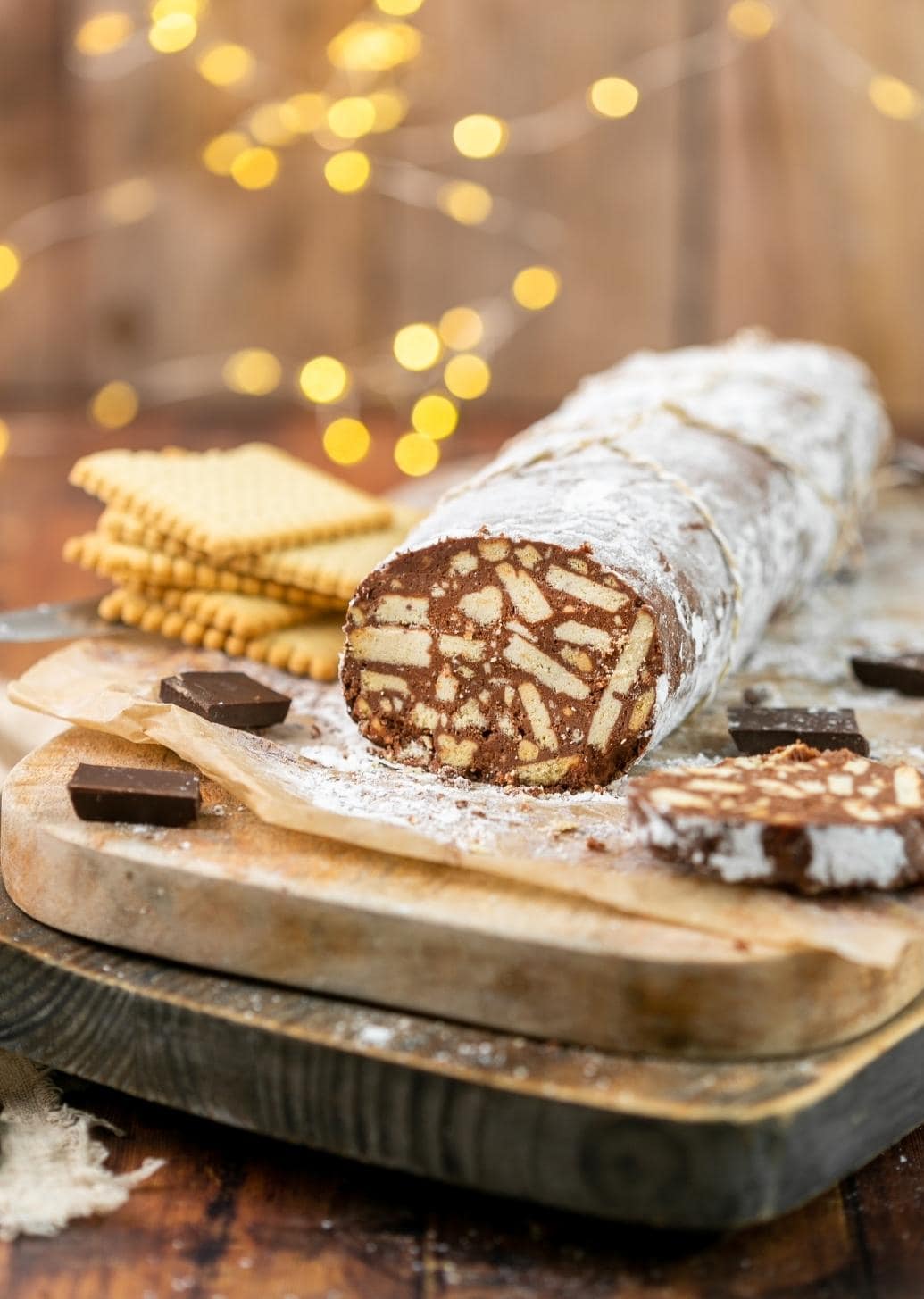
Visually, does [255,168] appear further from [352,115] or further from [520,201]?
[520,201]

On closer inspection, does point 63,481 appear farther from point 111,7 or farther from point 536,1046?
point 536,1046

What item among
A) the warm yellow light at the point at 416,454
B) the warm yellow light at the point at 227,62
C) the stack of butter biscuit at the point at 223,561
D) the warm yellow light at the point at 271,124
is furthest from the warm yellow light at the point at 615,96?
the stack of butter biscuit at the point at 223,561

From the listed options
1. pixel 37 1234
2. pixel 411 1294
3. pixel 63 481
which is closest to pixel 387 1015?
pixel 411 1294

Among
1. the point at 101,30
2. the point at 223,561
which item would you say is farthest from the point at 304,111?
the point at 223,561

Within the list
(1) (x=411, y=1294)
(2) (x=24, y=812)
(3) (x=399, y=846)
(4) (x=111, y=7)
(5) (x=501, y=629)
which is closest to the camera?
(1) (x=411, y=1294)

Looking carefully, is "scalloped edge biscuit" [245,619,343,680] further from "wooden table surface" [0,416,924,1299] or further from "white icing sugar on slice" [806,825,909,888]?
"white icing sugar on slice" [806,825,909,888]

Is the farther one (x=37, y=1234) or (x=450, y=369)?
(x=450, y=369)

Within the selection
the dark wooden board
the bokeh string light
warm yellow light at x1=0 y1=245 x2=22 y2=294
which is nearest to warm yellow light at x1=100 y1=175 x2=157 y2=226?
the bokeh string light
